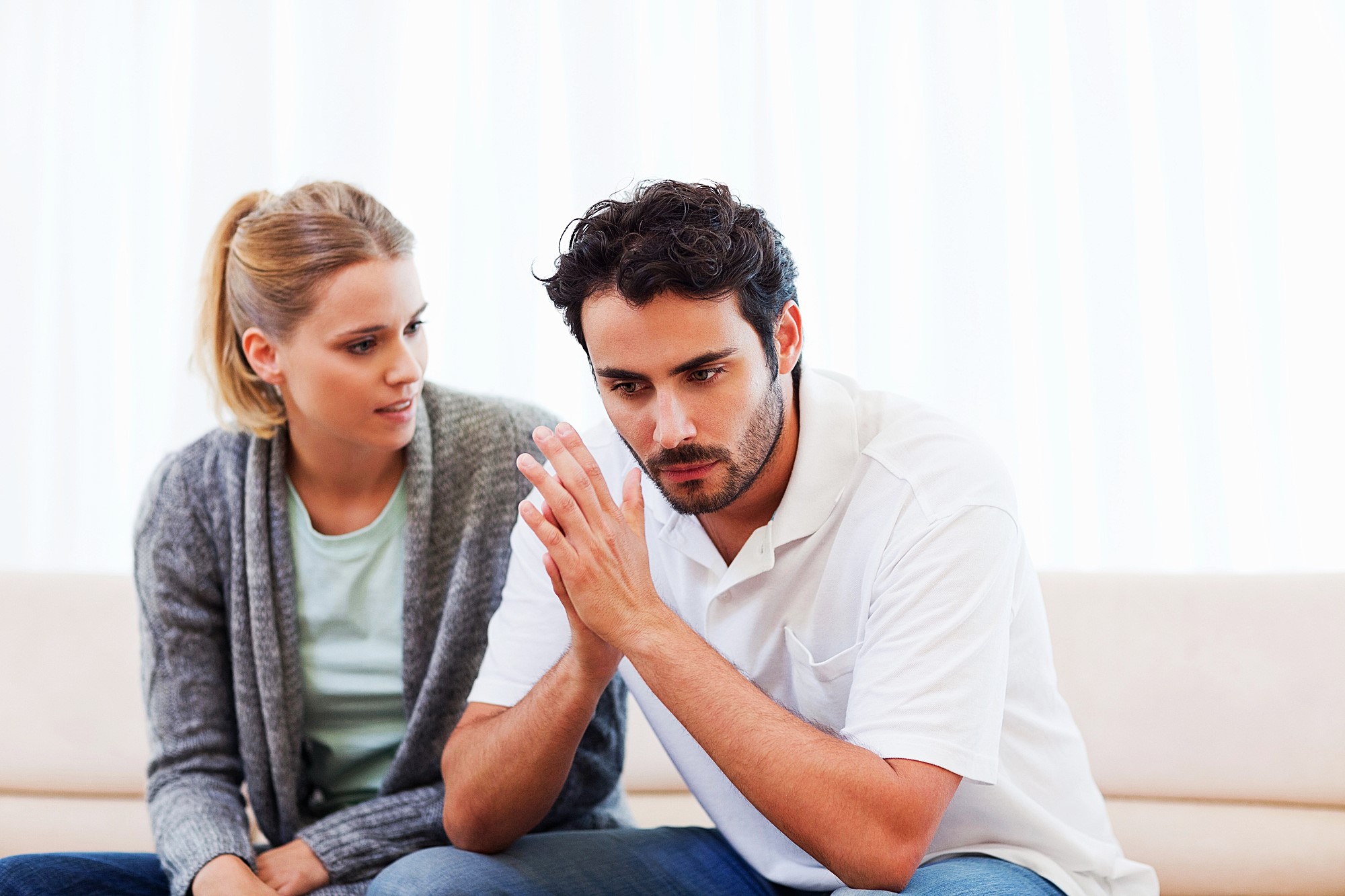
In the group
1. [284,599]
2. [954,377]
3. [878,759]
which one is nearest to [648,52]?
[954,377]

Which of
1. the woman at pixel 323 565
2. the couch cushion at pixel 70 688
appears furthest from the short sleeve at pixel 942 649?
the couch cushion at pixel 70 688

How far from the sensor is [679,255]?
1.12 m

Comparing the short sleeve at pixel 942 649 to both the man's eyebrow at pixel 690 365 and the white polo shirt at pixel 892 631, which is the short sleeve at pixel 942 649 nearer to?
the white polo shirt at pixel 892 631

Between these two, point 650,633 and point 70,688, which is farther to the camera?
point 70,688

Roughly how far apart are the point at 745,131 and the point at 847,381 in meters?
0.99

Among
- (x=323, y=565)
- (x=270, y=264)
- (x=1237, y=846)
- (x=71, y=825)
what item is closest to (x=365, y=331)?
(x=270, y=264)

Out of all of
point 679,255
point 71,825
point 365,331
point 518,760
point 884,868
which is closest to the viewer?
point 884,868

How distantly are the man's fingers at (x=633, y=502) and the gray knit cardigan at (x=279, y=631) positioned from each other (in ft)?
1.23

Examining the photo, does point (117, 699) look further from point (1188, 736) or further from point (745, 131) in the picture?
point (1188, 736)

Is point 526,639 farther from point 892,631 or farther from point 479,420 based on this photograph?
point 892,631

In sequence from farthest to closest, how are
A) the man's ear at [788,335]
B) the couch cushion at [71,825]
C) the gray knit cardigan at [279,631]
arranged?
the couch cushion at [71,825], the gray knit cardigan at [279,631], the man's ear at [788,335]

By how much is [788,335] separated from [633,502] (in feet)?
0.86

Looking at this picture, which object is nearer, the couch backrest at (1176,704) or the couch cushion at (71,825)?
the couch backrest at (1176,704)

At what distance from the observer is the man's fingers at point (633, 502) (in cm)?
119
